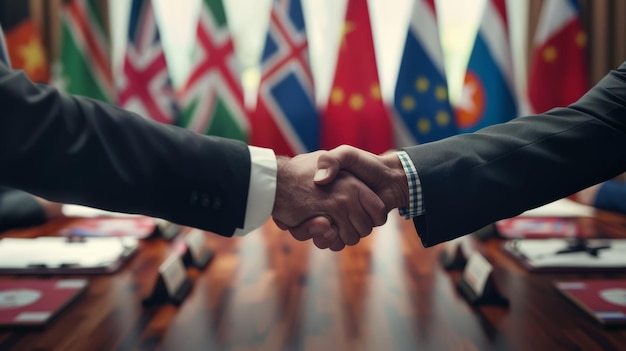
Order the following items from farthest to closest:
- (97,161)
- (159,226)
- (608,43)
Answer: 1. (608,43)
2. (159,226)
3. (97,161)

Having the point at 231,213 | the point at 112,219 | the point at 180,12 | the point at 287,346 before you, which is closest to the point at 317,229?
the point at 231,213

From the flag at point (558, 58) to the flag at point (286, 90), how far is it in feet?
4.33

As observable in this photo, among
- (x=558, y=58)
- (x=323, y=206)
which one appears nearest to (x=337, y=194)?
(x=323, y=206)

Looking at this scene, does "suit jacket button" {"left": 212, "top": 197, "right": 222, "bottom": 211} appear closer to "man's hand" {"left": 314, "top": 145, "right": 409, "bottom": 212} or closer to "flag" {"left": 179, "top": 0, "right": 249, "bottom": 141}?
"man's hand" {"left": 314, "top": 145, "right": 409, "bottom": 212}

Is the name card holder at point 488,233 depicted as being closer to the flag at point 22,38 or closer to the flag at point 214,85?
the flag at point 214,85

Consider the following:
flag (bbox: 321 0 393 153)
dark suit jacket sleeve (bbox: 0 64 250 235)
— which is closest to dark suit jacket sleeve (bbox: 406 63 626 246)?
dark suit jacket sleeve (bbox: 0 64 250 235)

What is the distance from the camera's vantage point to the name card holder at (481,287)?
1.24 metres

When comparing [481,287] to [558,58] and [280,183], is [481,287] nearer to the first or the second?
[280,183]

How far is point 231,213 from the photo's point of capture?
4.29ft

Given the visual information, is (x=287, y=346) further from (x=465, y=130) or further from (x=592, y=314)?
(x=465, y=130)

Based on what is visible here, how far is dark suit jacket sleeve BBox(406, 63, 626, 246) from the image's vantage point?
132 cm

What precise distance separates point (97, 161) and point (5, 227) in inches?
39.0

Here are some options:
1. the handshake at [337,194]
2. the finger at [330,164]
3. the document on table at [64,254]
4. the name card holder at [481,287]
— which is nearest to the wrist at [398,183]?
the handshake at [337,194]

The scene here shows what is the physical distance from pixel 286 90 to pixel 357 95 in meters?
0.42
